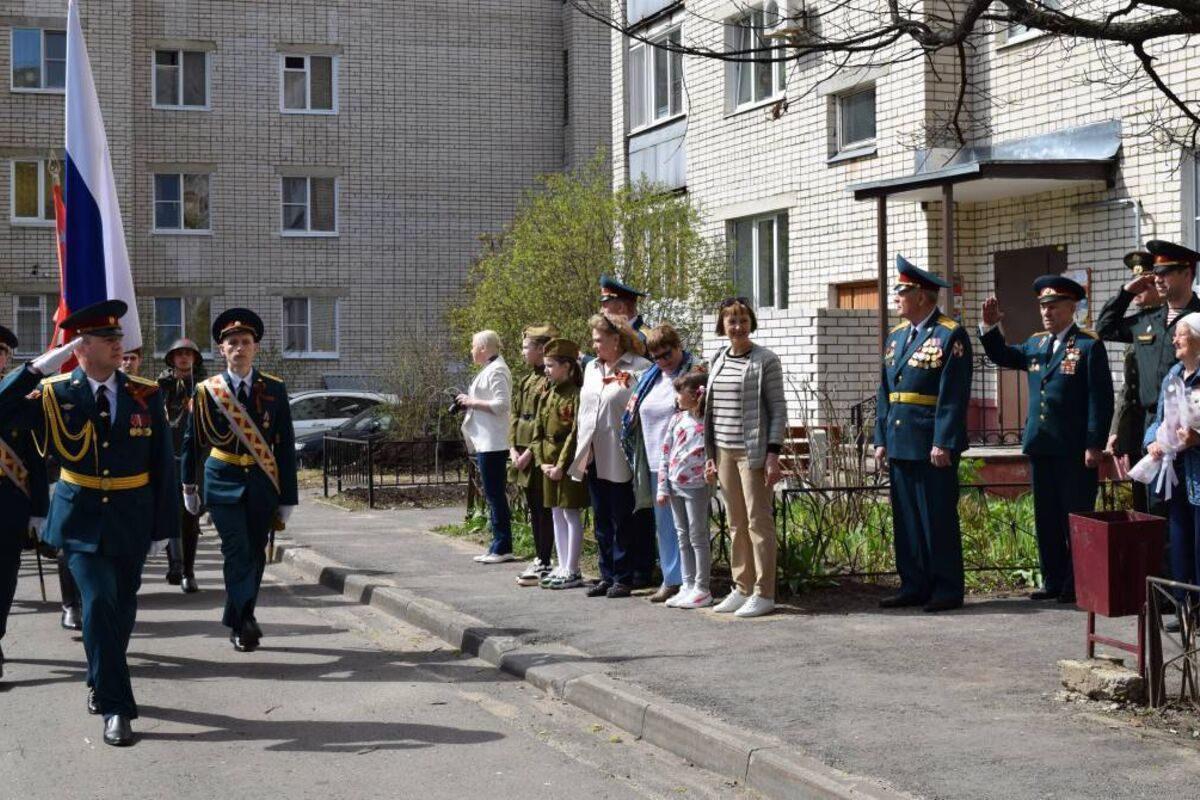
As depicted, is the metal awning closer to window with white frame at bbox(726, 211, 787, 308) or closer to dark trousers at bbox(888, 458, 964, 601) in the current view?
window with white frame at bbox(726, 211, 787, 308)

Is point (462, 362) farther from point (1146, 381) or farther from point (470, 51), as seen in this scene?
point (1146, 381)

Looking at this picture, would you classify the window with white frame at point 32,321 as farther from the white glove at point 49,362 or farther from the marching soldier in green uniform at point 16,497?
the white glove at point 49,362

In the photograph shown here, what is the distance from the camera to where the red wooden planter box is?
6.97m

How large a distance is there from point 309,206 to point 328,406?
7664mm

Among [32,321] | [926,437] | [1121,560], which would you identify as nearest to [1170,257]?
[926,437]

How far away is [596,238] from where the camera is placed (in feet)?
67.5

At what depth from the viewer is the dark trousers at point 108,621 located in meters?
7.14

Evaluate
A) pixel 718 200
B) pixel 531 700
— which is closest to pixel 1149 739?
pixel 531 700

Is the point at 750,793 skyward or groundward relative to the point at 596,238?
groundward

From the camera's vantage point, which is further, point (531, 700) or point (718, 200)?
A: point (718, 200)

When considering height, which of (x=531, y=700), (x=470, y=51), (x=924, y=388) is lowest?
(x=531, y=700)

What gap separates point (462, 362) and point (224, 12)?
14.4 meters

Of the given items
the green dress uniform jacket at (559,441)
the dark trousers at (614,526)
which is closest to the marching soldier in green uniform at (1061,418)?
the dark trousers at (614,526)

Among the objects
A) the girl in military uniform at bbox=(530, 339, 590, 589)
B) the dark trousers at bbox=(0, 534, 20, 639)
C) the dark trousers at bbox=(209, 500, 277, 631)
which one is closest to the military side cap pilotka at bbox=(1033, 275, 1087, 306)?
the girl in military uniform at bbox=(530, 339, 590, 589)
